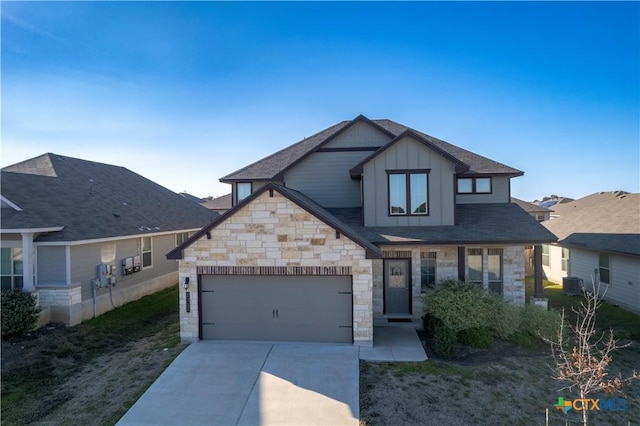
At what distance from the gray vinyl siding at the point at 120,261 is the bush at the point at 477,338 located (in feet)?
36.2

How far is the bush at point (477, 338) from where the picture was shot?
9273 millimetres

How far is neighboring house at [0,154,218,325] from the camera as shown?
1124 centimetres

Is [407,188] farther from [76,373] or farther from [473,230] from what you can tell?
[76,373]

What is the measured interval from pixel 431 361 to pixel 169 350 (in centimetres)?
710

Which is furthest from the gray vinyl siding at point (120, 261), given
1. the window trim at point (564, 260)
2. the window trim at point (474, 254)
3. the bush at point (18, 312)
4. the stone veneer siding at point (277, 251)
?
the window trim at point (564, 260)

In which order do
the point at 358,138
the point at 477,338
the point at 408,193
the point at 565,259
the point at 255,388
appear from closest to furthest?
the point at 255,388 → the point at 477,338 → the point at 408,193 → the point at 358,138 → the point at 565,259

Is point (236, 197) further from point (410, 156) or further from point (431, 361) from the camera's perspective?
point (431, 361)

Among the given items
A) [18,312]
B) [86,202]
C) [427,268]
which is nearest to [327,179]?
[427,268]

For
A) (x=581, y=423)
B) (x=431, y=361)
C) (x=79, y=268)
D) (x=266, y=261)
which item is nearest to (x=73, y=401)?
(x=266, y=261)

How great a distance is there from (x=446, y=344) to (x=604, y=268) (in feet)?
36.2

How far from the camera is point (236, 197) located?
15086 mm

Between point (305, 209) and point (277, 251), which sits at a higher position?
point (305, 209)

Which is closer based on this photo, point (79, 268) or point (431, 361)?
point (431, 361)

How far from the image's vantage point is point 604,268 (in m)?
14.6
